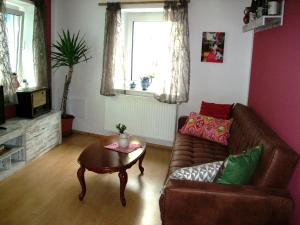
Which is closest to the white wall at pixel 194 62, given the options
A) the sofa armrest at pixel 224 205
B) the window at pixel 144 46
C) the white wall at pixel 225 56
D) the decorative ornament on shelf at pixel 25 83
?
the white wall at pixel 225 56

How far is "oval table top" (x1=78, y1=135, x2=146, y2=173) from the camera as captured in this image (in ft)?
8.30

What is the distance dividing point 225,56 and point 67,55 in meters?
2.25

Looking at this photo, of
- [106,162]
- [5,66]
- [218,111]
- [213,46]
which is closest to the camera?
[106,162]

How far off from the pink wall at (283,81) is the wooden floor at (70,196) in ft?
4.19

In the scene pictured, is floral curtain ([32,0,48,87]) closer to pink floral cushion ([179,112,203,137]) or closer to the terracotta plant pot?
the terracotta plant pot

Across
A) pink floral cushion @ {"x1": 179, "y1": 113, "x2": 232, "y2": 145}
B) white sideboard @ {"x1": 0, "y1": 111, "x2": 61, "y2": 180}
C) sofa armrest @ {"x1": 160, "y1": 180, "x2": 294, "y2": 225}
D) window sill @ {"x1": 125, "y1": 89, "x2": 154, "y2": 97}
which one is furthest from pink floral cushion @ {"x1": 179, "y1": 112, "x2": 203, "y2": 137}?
white sideboard @ {"x1": 0, "y1": 111, "x2": 61, "y2": 180}

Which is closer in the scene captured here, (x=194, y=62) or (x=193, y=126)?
(x=193, y=126)

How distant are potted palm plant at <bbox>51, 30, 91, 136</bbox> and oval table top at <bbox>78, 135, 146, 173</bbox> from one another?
161 cm

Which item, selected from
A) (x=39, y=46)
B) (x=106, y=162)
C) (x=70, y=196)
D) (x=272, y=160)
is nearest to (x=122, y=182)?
(x=106, y=162)

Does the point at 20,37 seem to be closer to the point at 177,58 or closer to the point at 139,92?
the point at 139,92

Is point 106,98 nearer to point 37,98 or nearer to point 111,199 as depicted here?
point 37,98

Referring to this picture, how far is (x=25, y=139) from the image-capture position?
337 centimetres

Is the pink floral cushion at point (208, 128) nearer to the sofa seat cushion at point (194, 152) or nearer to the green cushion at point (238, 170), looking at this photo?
the sofa seat cushion at point (194, 152)

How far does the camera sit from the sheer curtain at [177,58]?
3.78 meters
